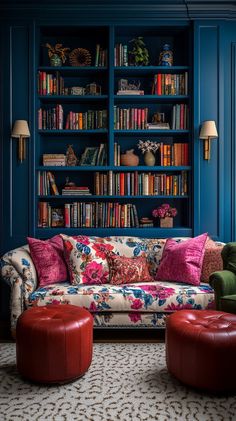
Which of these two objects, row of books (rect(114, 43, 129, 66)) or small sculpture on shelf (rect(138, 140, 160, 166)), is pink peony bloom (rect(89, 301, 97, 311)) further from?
row of books (rect(114, 43, 129, 66))

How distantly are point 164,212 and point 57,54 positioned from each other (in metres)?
1.96

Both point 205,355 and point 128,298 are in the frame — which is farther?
point 128,298

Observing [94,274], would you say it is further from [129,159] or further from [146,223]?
[129,159]

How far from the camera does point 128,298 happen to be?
10.5 ft

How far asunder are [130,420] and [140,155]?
2840 millimetres

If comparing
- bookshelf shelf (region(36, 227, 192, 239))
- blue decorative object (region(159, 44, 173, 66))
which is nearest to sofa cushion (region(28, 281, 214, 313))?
bookshelf shelf (region(36, 227, 192, 239))

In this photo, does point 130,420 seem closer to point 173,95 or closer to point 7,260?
point 7,260

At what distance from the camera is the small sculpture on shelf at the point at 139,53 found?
405 cm

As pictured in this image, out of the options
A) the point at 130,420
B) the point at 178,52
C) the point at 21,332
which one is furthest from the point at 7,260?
the point at 178,52

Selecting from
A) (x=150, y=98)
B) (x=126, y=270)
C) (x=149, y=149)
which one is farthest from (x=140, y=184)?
(x=126, y=270)

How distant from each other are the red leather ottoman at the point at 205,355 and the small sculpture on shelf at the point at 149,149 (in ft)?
6.89

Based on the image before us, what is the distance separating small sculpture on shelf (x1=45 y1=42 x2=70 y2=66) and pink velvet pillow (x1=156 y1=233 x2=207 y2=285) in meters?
2.20

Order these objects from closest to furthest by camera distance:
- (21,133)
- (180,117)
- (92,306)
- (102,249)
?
1. (92,306)
2. (102,249)
3. (21,133)
4. (180,117)

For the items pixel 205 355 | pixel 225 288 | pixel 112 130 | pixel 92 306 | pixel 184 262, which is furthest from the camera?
pixel 112 130
